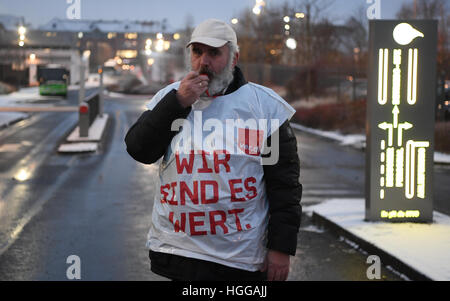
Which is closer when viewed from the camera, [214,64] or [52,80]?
[214,64]

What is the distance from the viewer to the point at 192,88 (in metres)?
3.04

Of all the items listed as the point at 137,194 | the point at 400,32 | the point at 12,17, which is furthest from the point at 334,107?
the point at 12,17

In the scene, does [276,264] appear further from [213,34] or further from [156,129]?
[213,34]

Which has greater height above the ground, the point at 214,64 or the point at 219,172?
the point at 214,64

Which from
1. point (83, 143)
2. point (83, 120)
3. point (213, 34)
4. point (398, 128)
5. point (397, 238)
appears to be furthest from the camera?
point (83, 120)

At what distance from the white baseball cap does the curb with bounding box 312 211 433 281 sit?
4.01m

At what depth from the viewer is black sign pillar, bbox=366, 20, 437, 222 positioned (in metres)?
8.94

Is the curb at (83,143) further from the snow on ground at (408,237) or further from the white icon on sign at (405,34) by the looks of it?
the white icon on sign at (405,34)

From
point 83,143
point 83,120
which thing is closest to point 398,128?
point 83,143

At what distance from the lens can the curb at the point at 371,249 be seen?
6.66 metres

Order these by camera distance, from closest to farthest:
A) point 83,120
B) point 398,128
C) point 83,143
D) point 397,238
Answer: point 397,238 → point 398,128 → point 83,143 → point 83,120

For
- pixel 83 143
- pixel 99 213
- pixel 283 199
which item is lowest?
pixel 83 143

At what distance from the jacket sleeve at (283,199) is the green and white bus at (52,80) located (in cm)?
5681

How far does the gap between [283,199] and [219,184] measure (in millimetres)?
306
